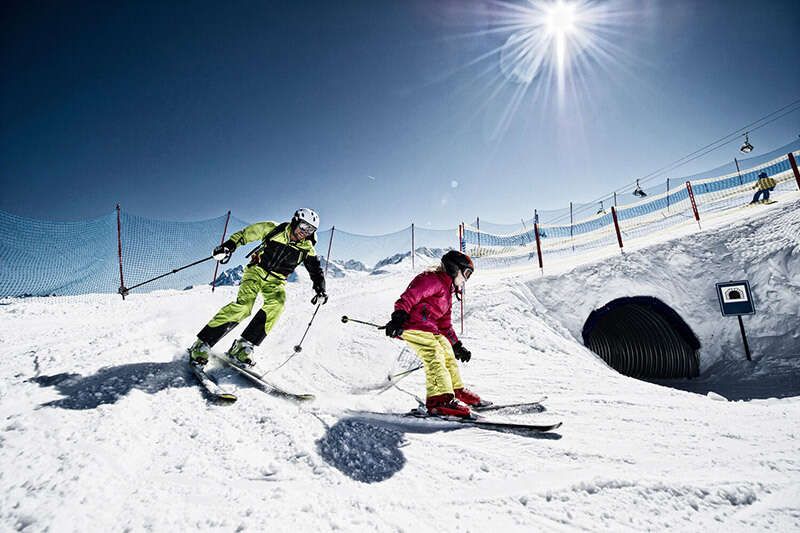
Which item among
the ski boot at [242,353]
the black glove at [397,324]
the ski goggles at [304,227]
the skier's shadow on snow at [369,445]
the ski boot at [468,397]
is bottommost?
the skier's shadow on snow at [369,445]

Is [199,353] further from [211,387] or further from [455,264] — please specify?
[455,264]

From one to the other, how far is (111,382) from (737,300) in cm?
1243

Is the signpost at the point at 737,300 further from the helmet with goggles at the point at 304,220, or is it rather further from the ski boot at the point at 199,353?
the ski boot at the point at 199,353

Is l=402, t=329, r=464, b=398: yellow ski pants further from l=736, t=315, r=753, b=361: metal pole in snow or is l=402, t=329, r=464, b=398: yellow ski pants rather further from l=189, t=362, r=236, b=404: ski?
l=736, t=315, r=753, b=361: metal pole in snow

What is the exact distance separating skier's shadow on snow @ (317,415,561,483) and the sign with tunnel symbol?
9013 millimetres

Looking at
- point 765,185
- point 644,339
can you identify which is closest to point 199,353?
point 644,339

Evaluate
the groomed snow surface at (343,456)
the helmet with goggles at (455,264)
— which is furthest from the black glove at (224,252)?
the helmet with goggles at (455,264)

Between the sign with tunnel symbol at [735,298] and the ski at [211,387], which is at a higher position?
the sign with tunnel symbol at [735,298]

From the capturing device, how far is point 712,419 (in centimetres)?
300

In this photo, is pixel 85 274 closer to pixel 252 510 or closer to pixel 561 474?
pixel 252 510

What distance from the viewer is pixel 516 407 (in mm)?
3467

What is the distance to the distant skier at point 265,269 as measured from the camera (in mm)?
3980

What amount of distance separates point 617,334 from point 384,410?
35.2 ft

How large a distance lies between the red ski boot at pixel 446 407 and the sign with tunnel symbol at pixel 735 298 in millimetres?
9332
